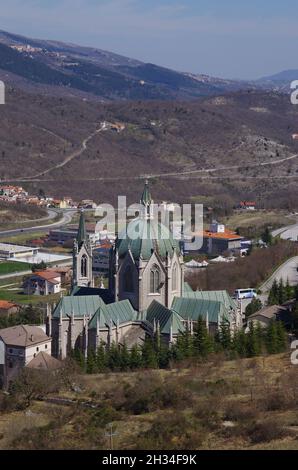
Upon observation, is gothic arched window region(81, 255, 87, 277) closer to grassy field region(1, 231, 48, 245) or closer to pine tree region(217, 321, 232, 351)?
pine tree region(217, 321, 232, 351)

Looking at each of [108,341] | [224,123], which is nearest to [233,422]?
[108,341]

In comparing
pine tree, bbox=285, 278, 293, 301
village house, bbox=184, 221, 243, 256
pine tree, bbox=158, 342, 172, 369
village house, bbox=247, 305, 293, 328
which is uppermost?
village house, bbox=184, 221, 243, 256

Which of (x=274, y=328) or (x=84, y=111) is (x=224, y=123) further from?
(x=274, y=328)

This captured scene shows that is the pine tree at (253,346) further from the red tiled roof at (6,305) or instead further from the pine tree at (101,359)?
the red tiled roof at (6,305)

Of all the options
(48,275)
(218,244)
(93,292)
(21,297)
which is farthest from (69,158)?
(93,292)

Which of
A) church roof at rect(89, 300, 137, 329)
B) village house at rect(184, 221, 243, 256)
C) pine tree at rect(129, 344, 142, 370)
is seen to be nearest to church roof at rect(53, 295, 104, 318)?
church roof at rect(89, 300, 137, 329)

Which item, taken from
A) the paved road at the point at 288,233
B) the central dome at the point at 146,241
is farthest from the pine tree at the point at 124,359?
the paved road at the point at 288,233
